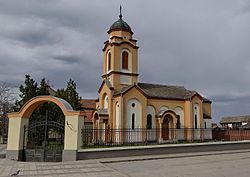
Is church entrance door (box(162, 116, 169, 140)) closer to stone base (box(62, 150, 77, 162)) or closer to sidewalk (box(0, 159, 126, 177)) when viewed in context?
stone base (box(62, 150, 77, 162))

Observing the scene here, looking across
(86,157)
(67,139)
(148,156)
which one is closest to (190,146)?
(148,156)

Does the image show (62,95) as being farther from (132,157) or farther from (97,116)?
(132,157)

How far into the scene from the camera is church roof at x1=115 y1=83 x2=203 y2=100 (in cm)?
3039

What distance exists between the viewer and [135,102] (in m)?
28.5

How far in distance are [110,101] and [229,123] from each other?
5127 centimetres

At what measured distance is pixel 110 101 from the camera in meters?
28.7

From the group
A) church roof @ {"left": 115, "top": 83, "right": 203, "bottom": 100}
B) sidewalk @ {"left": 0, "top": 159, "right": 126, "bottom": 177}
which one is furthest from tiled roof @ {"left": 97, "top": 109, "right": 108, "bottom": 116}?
sidewalk @ {"left": 0, "top": 159, "right": 126, "bottom": 177}

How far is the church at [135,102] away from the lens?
1105 inches

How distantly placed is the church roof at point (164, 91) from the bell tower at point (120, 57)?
149cm

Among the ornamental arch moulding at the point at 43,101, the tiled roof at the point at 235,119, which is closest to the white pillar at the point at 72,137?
the ornamental arch moulding at the point at 43,101

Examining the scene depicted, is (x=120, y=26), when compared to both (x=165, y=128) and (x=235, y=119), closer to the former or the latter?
(x=165, y=128)

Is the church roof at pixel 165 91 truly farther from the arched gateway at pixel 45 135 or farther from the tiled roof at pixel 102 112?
the arched gateway at pixel 45 135

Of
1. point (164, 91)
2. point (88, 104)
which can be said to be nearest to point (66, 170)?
point (164, 91)

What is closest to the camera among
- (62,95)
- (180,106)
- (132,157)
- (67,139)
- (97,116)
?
(67,139)
